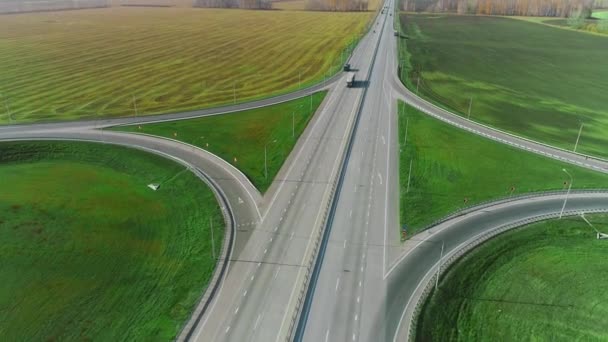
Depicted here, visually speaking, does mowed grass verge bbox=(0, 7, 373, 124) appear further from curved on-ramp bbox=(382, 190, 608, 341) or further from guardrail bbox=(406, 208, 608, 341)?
guardrail bbox=(406, 208, 608, 341)

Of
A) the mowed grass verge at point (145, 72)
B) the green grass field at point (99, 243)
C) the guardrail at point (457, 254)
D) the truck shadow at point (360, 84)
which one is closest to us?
the guardrail at point (457, 254)

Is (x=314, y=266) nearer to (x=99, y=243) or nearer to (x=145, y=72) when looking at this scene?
(x=99, y=243)

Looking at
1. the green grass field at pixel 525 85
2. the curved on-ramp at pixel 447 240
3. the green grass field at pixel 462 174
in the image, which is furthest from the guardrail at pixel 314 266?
the green grass field at pixel 525 85

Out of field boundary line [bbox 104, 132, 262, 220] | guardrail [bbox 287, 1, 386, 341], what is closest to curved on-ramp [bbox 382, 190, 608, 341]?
guardrail [bbox 287, 1, 386, 341]

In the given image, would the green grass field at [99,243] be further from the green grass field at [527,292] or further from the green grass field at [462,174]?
the green grass field at [462,174]

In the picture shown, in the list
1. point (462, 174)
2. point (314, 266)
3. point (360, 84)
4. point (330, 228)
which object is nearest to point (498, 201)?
point (462, 174)

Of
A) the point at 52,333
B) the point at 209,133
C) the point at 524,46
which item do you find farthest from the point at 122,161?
the point at 524,46
